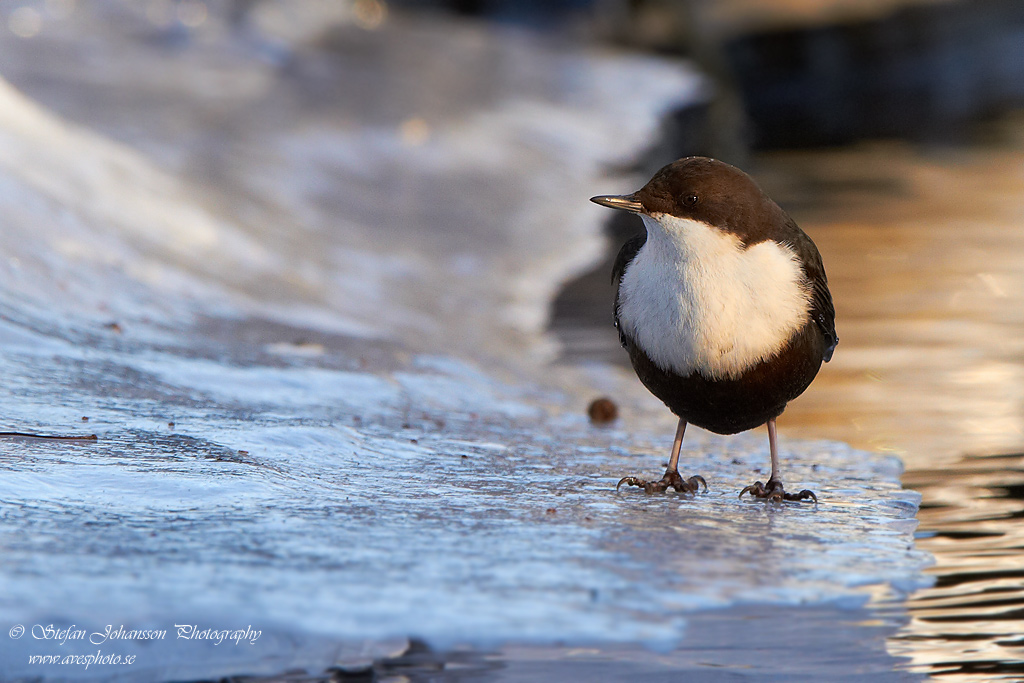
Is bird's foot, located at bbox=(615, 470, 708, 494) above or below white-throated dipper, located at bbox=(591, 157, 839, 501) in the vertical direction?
below

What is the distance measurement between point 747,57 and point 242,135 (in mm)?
12508

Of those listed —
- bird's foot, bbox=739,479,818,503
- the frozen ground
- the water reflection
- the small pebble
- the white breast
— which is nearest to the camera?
the frozen ground

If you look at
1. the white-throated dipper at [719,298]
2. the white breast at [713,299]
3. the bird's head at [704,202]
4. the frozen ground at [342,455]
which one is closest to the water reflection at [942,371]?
the frozen ground at [342,455]

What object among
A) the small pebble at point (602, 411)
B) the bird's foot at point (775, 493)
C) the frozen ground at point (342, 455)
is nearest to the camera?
the frozen ground at point (342, 455)

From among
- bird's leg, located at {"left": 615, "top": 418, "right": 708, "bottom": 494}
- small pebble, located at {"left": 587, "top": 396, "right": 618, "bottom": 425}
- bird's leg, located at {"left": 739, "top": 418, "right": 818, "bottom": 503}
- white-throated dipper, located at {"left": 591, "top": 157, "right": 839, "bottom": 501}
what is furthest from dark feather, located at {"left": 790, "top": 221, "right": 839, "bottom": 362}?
small pebble, located at {"left": 587, "top": 396, "right": 618, "bottom": 425}

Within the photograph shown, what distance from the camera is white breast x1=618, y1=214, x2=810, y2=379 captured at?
322 centimetres

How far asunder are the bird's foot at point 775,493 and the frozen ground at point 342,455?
0.06 metres

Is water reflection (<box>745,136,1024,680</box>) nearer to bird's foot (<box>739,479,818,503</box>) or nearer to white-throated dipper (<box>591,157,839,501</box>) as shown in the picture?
bird's foot (<box>739,479,818,503</box>)

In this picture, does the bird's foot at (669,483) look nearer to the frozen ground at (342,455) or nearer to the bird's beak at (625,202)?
the frozen ground at (342,455)

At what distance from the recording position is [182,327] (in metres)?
5.02

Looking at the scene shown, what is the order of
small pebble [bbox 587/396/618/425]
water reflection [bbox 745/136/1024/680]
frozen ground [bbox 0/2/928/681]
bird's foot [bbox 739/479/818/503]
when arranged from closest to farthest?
frozen ground [bbox 0/2/928/681]
water reflection [bbox 745/136/1024/680]
bird's foot [bbox 739/479/818/503]
small pebble [bbox 587/396/618/425]

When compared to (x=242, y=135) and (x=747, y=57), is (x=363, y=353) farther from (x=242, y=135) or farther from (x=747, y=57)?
(x=747, y=57)

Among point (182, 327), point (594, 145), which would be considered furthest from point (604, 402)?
point (594, 145)

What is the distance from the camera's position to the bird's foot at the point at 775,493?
11.1 ft
